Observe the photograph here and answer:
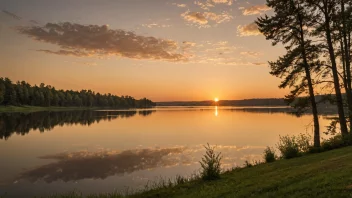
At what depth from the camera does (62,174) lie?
21812mm

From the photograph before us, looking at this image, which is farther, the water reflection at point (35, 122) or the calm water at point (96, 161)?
the water reflection at point (35, 122)

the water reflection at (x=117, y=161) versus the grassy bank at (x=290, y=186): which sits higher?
the grassy bank at (x=290, y=186)

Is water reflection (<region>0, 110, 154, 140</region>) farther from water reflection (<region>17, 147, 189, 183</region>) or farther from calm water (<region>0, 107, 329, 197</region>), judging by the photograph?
water reflection (<region>17, 147, 189, 183</region>)

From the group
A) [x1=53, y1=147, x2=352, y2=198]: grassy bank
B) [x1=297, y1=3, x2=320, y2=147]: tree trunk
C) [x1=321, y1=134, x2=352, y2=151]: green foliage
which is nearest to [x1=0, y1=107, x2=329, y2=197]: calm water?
[x1=297, y1=3, x2=320, y2=147]: tree trunk

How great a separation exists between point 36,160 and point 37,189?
9532 mm

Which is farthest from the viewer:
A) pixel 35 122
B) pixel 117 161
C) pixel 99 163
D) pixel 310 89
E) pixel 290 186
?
pixel 35 122

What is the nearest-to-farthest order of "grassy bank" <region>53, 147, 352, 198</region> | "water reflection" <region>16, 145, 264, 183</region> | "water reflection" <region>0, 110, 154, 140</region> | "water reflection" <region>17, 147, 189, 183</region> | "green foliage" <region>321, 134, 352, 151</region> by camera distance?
"grassy bank" <region>53, 147, 352, 198</region>
"water reflection" <region>17, 147, 189, 183</region>
"green foliage" <region>321, 134, 352, 151</region>
"water reflection" <region>16, 145, 264, 183</region>
"water reflection" <region>0, 110, 154, 140</region>

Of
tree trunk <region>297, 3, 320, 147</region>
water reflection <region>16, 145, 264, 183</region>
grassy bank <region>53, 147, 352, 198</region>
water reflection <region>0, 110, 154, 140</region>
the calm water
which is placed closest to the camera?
grassy bank <region>53, 147, 352, 198</region>

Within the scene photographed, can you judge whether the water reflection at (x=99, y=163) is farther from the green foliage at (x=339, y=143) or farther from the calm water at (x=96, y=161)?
the green foliage at (x=339, y=143)

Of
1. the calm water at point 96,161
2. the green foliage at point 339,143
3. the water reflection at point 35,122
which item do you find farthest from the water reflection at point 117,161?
the water reflection at point 35,122

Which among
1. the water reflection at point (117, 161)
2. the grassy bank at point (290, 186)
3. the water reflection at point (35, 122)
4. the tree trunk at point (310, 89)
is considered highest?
the tree trunk at point (310, 89)

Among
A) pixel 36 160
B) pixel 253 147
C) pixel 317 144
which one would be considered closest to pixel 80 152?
pixel 36 160

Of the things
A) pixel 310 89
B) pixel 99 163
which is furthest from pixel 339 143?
pixel 99 163

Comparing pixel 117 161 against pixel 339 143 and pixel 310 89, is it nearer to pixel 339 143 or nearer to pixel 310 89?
pixel 310 89
